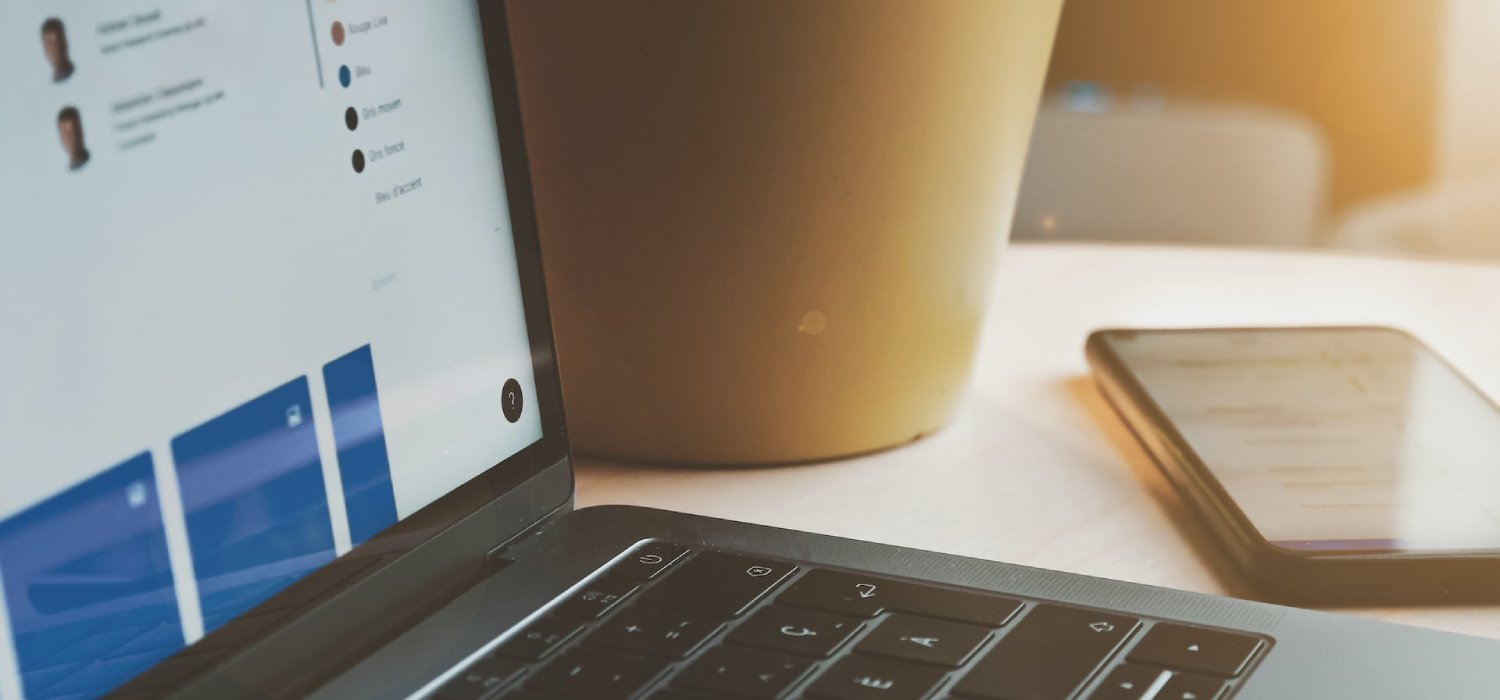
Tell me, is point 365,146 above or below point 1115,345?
above

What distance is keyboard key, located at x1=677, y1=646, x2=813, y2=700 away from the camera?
300mm

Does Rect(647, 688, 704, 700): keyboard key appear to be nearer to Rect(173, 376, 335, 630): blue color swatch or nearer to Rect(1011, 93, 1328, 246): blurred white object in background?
Rect(173, 376, 335, 630): blue color swatch

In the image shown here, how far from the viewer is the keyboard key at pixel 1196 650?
0.31 m

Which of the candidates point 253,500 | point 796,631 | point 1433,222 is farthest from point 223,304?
point 1433,222

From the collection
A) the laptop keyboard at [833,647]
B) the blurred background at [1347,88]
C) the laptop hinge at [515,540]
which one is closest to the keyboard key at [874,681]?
the laptop keyboard at [833,647]

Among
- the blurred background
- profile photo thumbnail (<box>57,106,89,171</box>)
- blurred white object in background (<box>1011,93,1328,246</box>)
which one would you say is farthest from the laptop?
the blurred background

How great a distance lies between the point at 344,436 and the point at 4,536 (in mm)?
88

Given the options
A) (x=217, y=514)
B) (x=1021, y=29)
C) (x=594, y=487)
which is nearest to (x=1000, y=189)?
(x=1021, y=29)

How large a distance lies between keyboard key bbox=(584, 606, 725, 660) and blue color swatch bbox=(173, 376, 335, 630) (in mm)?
69

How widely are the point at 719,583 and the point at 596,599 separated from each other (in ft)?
0.10

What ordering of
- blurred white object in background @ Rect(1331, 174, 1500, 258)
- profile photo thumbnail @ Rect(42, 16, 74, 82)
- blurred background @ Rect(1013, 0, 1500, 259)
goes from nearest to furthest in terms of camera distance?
profile photo thumbnail @ Rect(42, 16, 74, 82), blurred white object in background @ Rect(1331, 174, 1500, 258), blurred background @ Rect(1013, 0, 1500, 259)

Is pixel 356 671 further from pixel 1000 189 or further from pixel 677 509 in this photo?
pixel 1000 189

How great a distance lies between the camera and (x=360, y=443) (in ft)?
1.13

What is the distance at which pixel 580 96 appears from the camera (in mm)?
418
